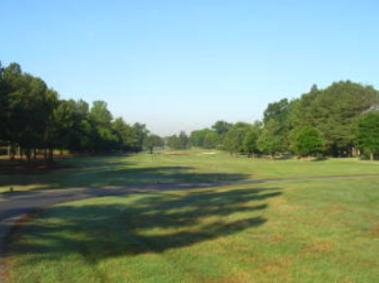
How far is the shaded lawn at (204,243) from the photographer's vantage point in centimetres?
832

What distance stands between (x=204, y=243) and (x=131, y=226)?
3.33 m

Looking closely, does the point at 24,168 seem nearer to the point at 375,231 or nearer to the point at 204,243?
the point at 204,243

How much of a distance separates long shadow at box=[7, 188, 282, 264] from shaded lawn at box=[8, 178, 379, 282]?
0.08 ft

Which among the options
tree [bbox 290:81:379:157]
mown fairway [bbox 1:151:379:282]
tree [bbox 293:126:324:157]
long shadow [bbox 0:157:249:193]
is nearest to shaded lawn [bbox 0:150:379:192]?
long shadow [bbox 0:157:249:193]

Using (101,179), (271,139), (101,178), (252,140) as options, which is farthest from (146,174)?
(252,140)

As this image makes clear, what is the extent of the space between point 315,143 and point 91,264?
75.3 meters

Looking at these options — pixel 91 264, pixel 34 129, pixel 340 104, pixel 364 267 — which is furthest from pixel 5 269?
pixel 340 104

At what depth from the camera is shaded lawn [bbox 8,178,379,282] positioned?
27.3ft

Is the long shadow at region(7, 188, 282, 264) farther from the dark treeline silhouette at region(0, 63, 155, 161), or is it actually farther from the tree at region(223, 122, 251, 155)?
the tree at region(223, 122, 251, 155)

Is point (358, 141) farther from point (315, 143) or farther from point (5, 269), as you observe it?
point (5, 269)

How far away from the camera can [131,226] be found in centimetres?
1368

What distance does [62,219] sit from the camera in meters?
15.3

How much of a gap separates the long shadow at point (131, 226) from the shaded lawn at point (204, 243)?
0.02 metres

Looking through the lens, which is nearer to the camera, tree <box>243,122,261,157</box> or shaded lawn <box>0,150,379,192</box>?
shaded lawn <box>0,150,379,192</box>
